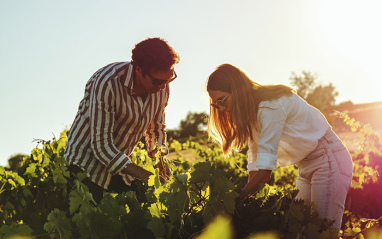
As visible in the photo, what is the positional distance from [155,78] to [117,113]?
1.62ft

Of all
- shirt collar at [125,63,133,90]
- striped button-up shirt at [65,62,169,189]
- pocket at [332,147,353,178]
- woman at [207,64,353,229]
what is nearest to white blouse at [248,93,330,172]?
woman at [207,64,353,229]

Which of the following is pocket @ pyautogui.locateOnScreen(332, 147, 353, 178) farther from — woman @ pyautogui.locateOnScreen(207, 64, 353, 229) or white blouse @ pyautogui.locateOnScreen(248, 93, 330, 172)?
white blouse @ pyautogui.locateOnScreen(248, 93, 330, 172)

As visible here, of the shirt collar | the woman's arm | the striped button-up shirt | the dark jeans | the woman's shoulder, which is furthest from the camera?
the dark jeans

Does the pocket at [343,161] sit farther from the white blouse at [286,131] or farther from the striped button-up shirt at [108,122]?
the striped button-up shirt at [108,122]

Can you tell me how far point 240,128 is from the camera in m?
3.51

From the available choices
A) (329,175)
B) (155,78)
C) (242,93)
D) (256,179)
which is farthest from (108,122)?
(329,175)

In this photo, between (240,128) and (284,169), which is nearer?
(240,128)

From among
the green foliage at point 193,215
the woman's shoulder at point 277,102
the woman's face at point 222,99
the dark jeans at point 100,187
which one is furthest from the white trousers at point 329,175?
the dark jeans at point 100,187

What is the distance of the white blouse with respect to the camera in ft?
10.2

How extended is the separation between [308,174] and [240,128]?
68 cm

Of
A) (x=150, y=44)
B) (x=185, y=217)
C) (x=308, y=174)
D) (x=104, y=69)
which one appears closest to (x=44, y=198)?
(x=104, y=69)

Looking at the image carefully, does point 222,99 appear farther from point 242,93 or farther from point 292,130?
point 292,130

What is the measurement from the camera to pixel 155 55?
344 cm

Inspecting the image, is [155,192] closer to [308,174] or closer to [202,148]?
[308,174]
